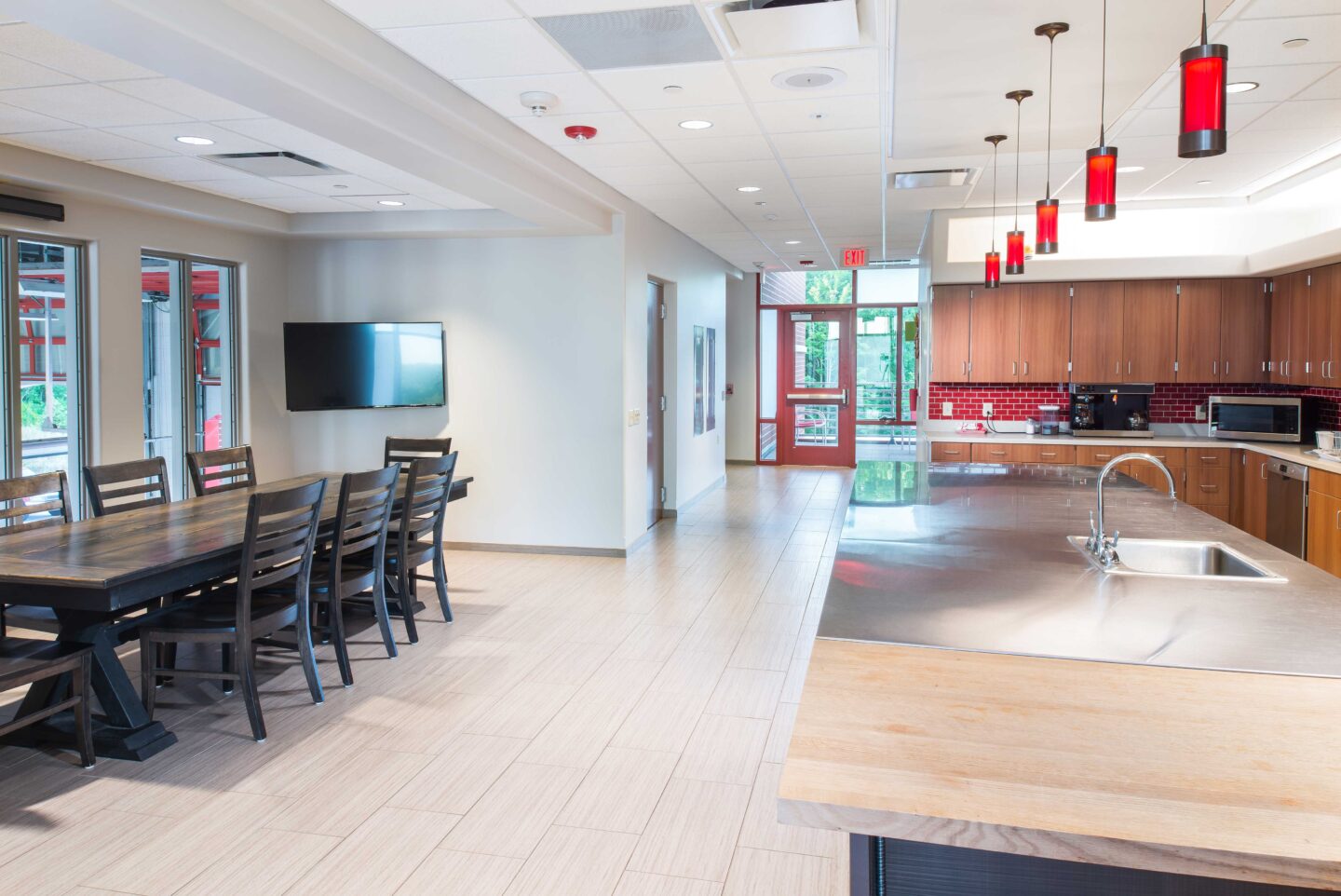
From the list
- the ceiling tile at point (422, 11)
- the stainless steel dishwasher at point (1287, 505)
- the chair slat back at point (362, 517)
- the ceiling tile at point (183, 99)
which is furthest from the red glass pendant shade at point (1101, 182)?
the stainless steel dishwasher at point (1287, 505)

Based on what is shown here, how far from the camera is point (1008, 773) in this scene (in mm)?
1404

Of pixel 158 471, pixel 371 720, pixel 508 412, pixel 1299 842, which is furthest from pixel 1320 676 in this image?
pixel 508 412

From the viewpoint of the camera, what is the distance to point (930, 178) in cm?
582

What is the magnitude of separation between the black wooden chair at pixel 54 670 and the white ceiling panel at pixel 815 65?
330 cm

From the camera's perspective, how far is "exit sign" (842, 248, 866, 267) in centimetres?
958

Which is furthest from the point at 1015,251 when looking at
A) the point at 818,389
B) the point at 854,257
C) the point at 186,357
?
the point at 818,389

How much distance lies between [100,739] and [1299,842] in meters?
3.74

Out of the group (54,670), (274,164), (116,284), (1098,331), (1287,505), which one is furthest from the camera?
(1098,331)

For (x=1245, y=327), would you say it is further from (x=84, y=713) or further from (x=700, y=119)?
(x=84, y=713)

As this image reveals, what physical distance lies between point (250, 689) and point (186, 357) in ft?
12.0

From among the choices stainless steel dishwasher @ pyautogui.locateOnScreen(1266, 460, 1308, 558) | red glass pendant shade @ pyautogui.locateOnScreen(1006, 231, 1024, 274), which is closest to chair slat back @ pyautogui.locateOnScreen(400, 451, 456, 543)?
red glass pendant shade @ pyautogui.locateOnScreen(1006, 231, 1024, 274)

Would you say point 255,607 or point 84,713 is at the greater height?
point 255,607

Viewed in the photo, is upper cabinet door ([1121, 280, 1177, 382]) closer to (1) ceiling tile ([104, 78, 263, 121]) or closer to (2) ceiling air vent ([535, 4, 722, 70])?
(2) ceiling air vent ([535, 4, 722, 70])

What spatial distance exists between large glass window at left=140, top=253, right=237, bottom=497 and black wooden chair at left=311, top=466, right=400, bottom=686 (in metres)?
2.29
